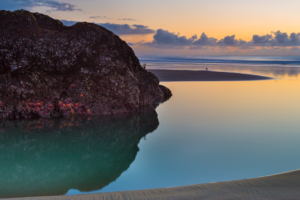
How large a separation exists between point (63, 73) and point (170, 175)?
20.9 ft

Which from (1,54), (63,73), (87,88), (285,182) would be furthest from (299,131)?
(1,54)

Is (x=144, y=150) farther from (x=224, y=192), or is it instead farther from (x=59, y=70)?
(x=59, y=70)

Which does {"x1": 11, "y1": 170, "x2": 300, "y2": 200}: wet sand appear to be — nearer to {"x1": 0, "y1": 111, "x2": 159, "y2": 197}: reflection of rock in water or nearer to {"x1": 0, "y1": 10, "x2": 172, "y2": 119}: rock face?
{"x1": 0, "y1": 111, "x2": 159, "y2": 197}: reflection of rock in water

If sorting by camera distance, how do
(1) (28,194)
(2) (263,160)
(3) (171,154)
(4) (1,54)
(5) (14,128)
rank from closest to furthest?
(1) (28,194) < (2) (263,160) < (3) (171,154) < (5) (14,128) < (4) (1,54)

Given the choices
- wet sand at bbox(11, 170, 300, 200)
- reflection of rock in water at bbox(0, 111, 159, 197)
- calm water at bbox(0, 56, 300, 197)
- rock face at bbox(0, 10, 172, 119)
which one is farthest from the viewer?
rock face at bbox(0, 10, 172, 119)

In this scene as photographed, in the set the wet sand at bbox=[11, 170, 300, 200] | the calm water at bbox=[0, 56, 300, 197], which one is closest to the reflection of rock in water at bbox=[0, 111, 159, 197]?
the calm water at bbox=[0, 56, 300, 197]

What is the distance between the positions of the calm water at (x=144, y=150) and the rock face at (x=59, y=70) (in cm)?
79

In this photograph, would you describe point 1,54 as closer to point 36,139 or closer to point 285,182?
point 36,139

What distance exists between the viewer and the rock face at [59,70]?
8609 millimetres

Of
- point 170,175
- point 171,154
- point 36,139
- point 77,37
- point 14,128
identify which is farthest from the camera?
point 77,37

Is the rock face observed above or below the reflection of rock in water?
above

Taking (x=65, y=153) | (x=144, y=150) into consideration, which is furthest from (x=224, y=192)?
(x=65, y=153)

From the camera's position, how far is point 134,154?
5.78m

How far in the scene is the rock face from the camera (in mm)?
8609
